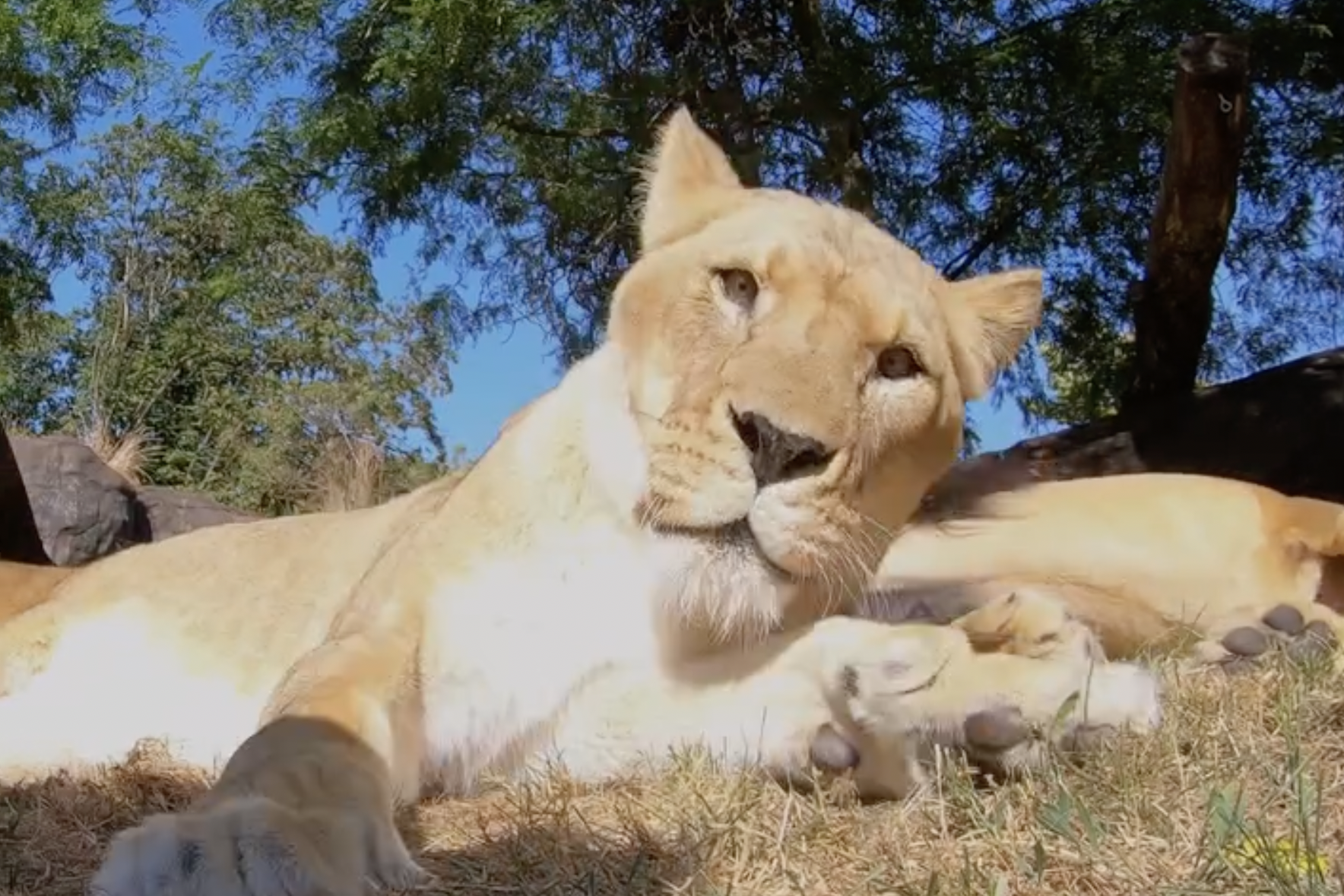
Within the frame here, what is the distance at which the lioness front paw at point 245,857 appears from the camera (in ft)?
6.24

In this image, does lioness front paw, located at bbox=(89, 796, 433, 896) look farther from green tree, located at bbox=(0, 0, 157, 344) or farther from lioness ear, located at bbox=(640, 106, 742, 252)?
green tree, located at bbox=(0, 0, 157, 344)

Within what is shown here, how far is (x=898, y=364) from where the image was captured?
2.81 meters

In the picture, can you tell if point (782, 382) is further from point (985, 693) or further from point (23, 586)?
point (23, 586)

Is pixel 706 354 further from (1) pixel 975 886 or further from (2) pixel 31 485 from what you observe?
(2) pixel 31 485

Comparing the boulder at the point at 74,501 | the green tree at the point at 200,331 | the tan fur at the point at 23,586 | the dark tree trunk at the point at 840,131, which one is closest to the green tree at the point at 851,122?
the dark tree trunk at the point at 840,131

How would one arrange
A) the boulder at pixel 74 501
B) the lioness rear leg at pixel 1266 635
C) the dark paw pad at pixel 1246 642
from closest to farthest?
1. the lioness rear leg at pixel 1266 635
2. the dark paw pad at pixel 1246 642
3. the boulder at pixel 74 501

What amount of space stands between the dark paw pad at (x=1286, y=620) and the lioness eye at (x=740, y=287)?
1.72 meters

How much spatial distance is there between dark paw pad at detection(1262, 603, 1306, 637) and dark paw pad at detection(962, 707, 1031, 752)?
5.49 feet

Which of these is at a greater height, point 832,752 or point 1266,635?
point 1266,635

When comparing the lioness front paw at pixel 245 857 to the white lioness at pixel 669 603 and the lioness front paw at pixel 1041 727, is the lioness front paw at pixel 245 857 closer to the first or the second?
the white lioness at pixel 669 603

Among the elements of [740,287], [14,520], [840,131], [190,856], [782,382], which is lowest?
[190,856]

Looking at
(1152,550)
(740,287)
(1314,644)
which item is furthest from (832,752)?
(1152,550)

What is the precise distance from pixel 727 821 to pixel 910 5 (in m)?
7.04

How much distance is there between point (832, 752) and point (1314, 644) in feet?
4.83
